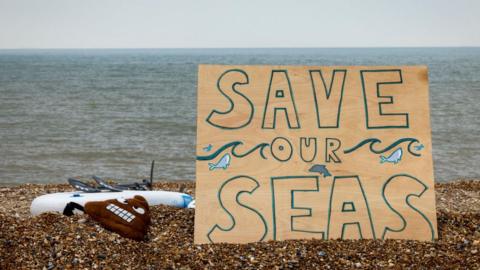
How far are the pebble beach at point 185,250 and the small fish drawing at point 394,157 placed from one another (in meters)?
0.82

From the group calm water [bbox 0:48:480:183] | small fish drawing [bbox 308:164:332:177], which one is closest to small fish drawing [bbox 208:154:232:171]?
small fish drawing [bbox 308:164:332:177]

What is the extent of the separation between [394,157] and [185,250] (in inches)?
91.2

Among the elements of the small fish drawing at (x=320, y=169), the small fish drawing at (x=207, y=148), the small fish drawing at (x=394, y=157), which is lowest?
the small fish drawing at (x=320, y=169)

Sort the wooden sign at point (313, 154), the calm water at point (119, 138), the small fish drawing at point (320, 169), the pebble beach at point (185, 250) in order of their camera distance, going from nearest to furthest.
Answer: the pebble beach at point (185, 250) → the wooden sign at point (313, 154) → the small fish drawing at point (320, 169) → the calm water at point (119, 138)

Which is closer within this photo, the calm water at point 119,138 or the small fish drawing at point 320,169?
the small fish drawing at point 320,169

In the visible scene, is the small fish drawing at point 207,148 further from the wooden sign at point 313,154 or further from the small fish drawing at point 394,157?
the small fish drawing at point 394,157

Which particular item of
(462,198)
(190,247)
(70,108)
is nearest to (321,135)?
(190,247)

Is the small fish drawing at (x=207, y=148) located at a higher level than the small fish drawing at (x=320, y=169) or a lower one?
higher

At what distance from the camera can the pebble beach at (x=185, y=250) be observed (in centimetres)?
566

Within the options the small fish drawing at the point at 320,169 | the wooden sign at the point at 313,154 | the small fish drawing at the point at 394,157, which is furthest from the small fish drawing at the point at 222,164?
the small fish drawing at the point at 394,157

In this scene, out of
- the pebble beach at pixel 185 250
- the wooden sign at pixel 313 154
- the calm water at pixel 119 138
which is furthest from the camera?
the calm water at pixel 119 138

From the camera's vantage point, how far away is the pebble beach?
5.66 metres

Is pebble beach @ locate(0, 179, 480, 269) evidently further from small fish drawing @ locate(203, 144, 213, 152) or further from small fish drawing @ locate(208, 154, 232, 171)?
small fish drawing @ locate(203, 144, 213, 152)

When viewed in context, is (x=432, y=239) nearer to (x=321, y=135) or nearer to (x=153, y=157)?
(x=321, y=135)
